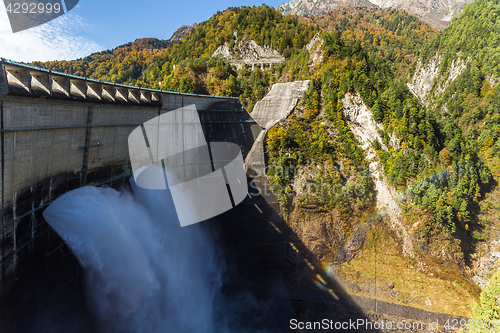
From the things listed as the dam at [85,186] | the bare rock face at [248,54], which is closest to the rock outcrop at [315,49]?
the bare rock face at [248,54]

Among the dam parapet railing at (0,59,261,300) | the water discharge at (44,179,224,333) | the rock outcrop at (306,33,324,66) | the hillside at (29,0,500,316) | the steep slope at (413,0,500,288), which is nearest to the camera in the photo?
the dam parapet railing at (0,59,261,300)

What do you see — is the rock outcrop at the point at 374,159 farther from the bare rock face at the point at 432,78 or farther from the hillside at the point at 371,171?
the bare rock face at the point at 432,78

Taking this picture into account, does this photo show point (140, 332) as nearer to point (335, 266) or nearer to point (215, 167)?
point (215, 167)

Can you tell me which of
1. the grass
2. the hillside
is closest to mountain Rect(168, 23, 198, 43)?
the hillside

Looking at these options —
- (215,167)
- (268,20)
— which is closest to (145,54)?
(268,20)

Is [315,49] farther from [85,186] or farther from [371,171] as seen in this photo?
[85,186]

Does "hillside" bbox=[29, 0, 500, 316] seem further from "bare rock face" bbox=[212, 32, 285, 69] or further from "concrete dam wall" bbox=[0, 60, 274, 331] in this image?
"concrete dam wall" bbox=[0, 60, 274, 331]

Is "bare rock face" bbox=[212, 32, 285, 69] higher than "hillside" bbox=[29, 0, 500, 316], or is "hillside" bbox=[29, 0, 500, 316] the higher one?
"bare rock face" bbox=[212, 32, 285, 69]

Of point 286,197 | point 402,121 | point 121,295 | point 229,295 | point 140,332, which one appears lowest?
point 229,295
